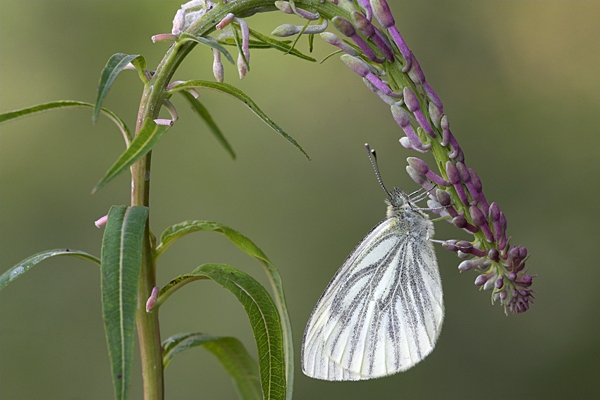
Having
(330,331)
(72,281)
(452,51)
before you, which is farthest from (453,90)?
(72,281)

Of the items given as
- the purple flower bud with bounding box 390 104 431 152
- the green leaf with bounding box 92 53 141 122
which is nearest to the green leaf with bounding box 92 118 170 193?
the green leaf with bounding box 92 53 141 122

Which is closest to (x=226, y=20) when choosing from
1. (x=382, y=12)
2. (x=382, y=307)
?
(x=382, y=12)

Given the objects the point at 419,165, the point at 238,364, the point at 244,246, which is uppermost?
the point at 419,165

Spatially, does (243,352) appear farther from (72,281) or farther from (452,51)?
(452,51)

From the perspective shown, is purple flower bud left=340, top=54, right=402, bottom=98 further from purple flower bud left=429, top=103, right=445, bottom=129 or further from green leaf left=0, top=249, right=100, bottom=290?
green leaf left=0, top=249, right=100, bottom=290

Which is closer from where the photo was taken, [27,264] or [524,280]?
[27,264]

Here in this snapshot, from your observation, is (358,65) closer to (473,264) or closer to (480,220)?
(480,220)

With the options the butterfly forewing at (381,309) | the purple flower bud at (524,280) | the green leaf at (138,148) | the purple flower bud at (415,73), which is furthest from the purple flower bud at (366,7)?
the butterfly forewing at (381,309)

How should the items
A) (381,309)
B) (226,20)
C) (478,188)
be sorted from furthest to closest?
(381,309) → (478,188) → (226,20)
